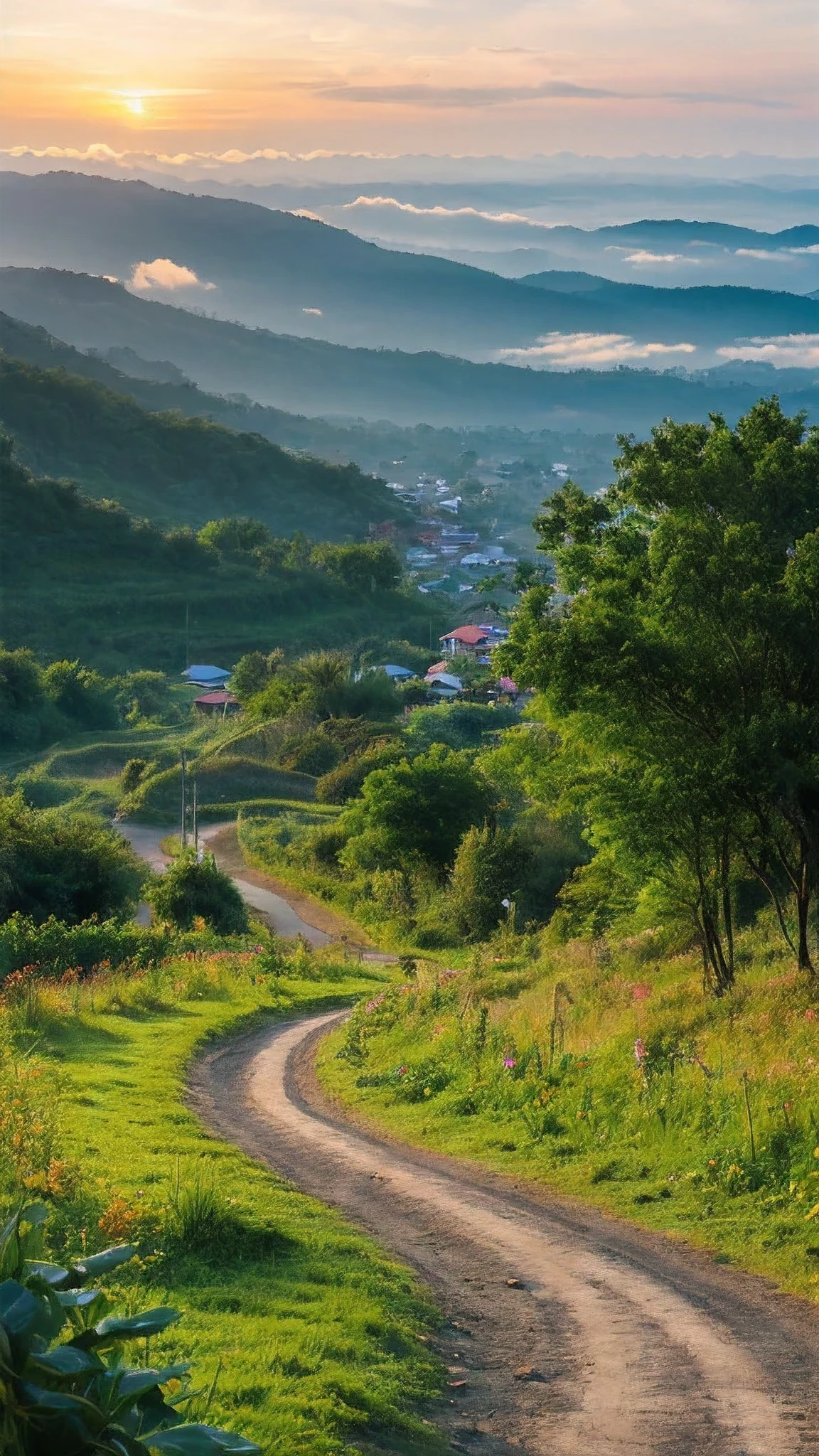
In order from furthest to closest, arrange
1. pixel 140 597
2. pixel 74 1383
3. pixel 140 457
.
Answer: pixel 140 457 < pixel 140 597 < pixel 74 1383

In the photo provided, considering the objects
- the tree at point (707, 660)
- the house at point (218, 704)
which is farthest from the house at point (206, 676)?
the tree at point (707, 660)

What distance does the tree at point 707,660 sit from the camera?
48.3 feet

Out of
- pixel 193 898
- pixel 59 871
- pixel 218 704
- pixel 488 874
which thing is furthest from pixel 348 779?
pixel 59 871

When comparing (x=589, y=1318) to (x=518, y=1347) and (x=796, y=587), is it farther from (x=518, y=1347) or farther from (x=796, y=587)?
(x=796, y=587)

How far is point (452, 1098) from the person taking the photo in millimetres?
15680

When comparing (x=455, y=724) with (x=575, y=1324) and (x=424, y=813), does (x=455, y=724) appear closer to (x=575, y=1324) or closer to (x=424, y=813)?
(x=424, y=813)

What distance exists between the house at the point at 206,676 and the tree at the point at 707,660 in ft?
292

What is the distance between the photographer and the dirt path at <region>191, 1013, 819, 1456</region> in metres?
7.12

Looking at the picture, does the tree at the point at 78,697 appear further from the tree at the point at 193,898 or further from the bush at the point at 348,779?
the tree at the point at 193,898

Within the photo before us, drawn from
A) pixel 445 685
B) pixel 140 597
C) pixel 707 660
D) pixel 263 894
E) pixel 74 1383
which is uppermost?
pixel 140 597

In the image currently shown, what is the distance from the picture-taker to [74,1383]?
13.7ft

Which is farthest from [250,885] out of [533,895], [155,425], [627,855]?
[155,425]

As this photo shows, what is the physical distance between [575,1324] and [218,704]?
88077mm

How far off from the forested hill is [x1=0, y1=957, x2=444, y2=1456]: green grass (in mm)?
155433
